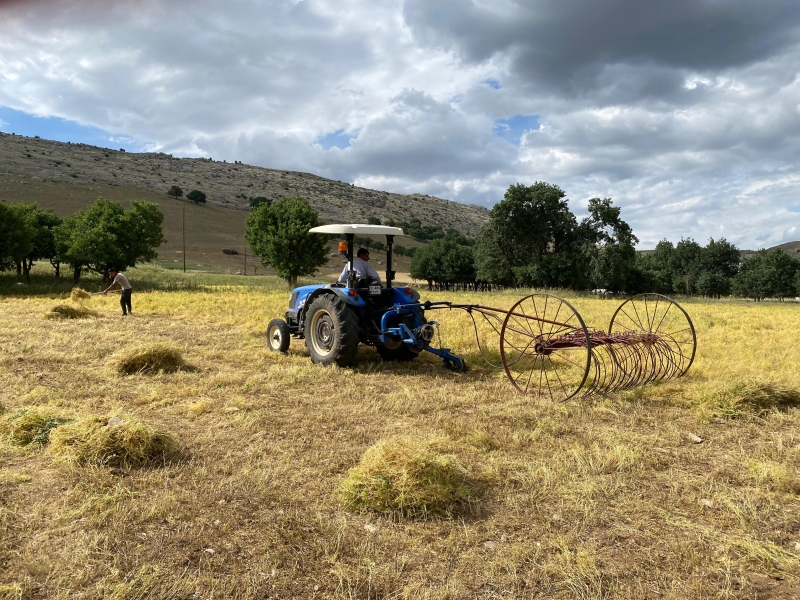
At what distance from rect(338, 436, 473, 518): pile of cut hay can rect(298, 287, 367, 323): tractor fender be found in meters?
4.19

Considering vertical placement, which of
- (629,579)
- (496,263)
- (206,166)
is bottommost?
(629,579)

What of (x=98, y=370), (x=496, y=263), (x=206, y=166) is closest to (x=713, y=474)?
(x=98, y=370)

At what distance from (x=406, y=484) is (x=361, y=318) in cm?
492

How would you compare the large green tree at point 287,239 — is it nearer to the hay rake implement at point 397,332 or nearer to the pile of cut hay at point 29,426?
the hay rake implement at point 397,332

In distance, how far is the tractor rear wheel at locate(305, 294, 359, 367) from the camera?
8.14m

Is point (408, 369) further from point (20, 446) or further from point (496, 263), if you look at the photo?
point (496, 263)

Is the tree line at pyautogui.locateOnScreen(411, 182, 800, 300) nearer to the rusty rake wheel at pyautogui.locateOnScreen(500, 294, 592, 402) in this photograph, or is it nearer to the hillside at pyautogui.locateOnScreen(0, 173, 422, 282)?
the hillside at pyautogui.locateOnScreen(0, 173, 422, 282)

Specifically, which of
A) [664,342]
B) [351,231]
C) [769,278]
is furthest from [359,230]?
[769,278]

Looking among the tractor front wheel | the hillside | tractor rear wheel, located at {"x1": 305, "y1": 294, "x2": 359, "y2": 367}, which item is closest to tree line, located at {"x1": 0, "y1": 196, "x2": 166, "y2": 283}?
the tractor front wheel

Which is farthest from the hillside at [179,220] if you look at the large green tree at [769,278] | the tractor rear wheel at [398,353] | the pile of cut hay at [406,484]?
the pile of cut hay at [406,484]

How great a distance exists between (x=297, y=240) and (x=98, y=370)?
2981cm

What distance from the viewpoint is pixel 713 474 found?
14.7 feet

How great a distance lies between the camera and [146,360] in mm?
7879

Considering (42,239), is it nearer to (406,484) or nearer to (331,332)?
(331,332)
